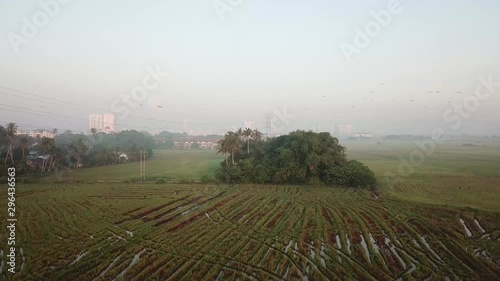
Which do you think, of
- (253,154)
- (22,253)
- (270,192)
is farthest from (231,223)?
(253,154)

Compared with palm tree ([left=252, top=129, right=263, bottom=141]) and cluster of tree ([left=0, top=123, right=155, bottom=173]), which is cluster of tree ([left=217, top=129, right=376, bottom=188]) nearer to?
palm tree ([left=252, top=129, right=263, bottom=141])

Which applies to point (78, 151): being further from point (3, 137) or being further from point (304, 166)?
point (304, 166)

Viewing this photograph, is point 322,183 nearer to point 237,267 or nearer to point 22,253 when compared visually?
point 237,267

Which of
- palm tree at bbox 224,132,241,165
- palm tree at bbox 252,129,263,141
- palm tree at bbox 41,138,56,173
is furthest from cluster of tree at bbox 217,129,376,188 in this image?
palm tree at bbox 41,138,56,173

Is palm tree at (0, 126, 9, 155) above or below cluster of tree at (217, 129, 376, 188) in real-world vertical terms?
above

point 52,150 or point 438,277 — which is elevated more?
point 52,150

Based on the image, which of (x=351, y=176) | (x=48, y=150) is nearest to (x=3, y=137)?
(x=48, y=150)

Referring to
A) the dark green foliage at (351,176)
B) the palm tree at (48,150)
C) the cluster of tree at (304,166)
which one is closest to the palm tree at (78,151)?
the palm tree at (48,150)

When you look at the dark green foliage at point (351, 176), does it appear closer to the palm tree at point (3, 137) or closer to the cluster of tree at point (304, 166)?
the cluster of tree at point (304, 166)
